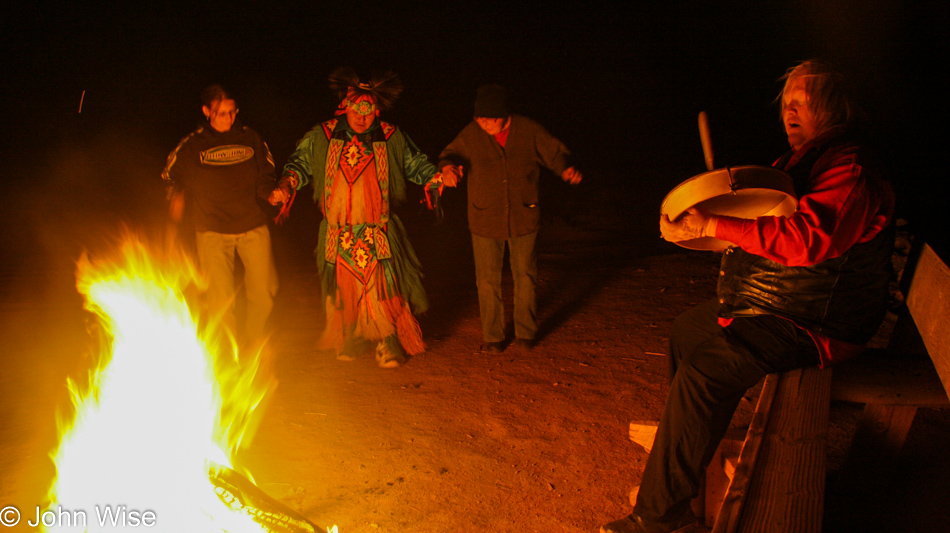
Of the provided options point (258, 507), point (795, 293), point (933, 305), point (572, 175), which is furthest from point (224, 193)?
point (933, 305)

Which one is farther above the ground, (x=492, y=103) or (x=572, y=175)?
(x=492, y=103)

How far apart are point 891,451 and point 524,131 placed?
3015 mm

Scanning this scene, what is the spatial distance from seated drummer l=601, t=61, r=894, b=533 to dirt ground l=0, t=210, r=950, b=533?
0.69 m

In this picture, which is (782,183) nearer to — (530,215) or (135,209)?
(530,215)

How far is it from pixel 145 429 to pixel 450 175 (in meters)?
2.56

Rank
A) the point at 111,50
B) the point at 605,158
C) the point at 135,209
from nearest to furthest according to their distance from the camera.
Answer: the point at 135,209 → the point at 605,158 → the point at 111,50

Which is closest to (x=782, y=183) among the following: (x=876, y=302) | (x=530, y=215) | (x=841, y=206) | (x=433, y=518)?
(x=841, y=206)

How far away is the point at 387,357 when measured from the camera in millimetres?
4785

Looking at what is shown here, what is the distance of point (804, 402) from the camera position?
243 centimetres

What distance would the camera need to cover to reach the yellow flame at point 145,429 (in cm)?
271

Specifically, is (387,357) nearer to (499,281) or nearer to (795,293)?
(499,281)

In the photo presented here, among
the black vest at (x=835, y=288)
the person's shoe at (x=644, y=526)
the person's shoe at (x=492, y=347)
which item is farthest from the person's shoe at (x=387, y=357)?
the black vest at (x=835, y=288)

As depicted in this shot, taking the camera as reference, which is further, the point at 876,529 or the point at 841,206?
the point at 876,529

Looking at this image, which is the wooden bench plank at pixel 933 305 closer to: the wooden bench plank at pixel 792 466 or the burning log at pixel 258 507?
the wooden bench plank at pixel 792 466
